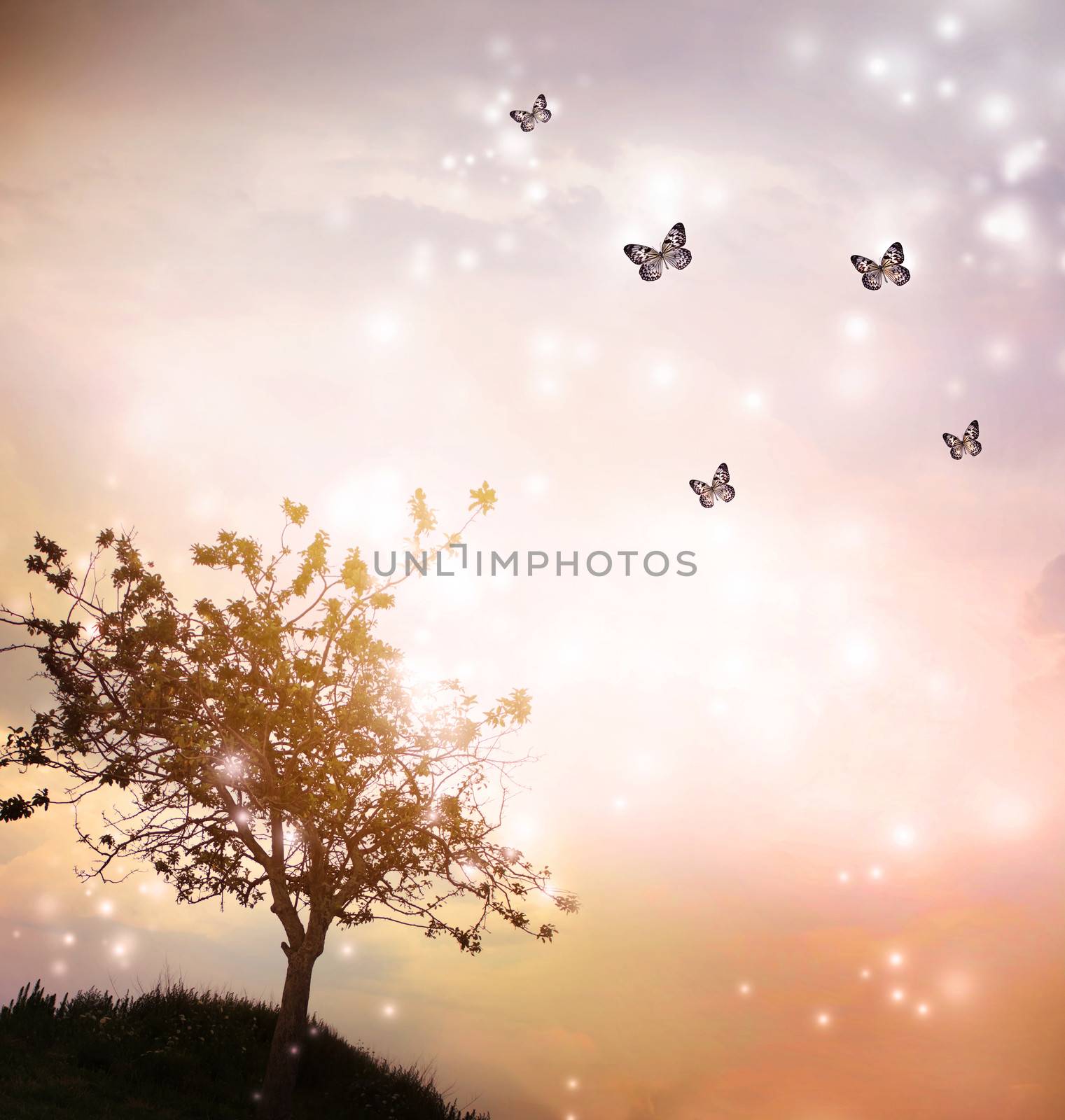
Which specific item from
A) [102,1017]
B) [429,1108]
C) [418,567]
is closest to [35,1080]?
[102,1017]

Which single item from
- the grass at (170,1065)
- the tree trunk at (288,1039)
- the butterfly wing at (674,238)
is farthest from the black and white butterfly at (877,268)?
the grass at (170,1065)

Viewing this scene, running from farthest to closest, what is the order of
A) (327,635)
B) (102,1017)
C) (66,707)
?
(102,1017), (327,635), (66,707)

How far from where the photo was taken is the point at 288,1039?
37.3ft

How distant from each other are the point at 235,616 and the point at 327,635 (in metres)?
1.44

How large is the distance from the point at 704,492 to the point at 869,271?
15.7ft

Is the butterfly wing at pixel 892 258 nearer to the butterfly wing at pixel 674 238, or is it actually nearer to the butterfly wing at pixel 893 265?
the butterfly wing at pixel 893 265

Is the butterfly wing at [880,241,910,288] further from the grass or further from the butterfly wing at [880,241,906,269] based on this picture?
the grass

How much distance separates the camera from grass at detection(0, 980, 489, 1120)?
1093 cm

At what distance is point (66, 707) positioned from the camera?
10891 millimetres

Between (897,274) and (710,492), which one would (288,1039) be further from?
(897,274)

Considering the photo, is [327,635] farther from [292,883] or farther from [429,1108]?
[429,1108]

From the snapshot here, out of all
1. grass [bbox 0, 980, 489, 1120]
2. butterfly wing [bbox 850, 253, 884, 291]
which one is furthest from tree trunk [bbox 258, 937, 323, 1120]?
butterfly wing [bbox 850, 253, 884, 291]

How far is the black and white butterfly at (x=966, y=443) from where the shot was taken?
15156 mm

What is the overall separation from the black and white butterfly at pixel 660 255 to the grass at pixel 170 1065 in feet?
46.1
